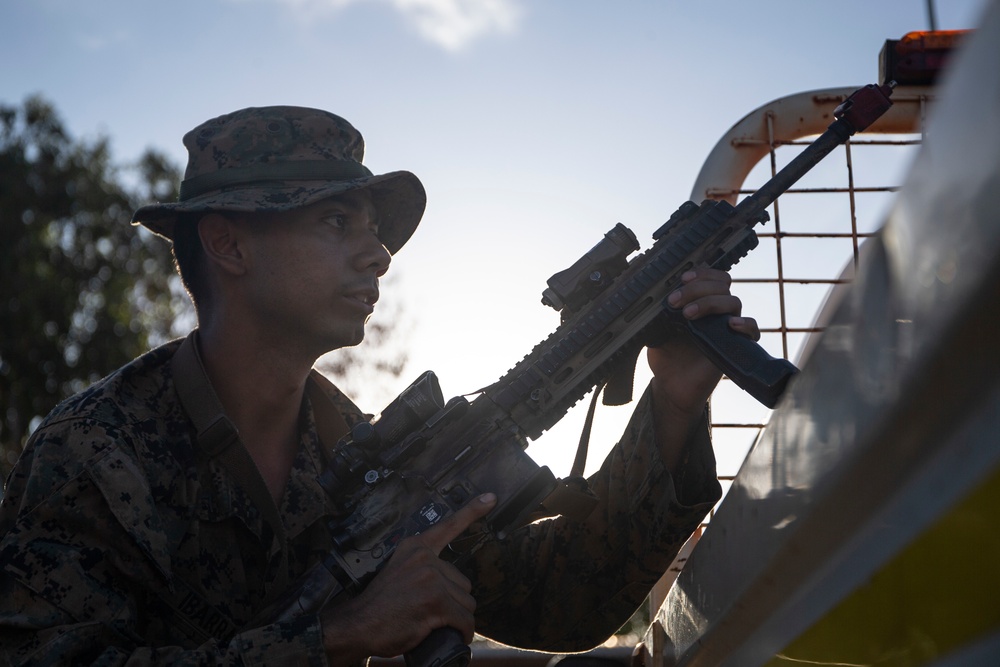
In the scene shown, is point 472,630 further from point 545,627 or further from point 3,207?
point 3,207

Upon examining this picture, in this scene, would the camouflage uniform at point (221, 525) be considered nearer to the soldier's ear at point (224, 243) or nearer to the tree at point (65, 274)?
the soldier's ear at point (224, 243)

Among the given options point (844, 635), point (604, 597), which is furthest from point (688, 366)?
point (844, 635)

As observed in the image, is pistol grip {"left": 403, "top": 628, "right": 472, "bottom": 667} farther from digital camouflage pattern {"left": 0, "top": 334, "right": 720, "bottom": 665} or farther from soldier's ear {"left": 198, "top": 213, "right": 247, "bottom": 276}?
soldier's ear {"left": 198, "top": 213, "right": 247, "bottom": 276}

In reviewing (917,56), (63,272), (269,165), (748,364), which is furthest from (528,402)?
(63,272)

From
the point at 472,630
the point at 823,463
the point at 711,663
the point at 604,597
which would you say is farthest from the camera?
the point at 604,597

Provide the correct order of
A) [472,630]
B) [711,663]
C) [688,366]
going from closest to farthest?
1. [711,663]
2. [472,630]
3. [688,366]

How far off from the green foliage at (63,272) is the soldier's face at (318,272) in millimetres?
17408

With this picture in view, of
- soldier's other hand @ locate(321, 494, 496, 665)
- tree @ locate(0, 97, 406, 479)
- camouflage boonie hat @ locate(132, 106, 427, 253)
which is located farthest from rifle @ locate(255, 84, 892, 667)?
tree @ locate(0, 97, 406, 479)

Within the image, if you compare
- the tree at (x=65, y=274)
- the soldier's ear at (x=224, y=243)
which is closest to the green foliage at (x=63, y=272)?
the tree at (x=65, y=274)

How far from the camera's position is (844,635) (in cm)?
79

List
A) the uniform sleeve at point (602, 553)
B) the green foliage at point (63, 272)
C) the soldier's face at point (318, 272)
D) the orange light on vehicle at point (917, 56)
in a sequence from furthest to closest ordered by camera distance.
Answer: the green foliage at point (63, 272) → the soldier's face at point (318, 272) → the uniform sleeve at point (602, 553) → the orange light on vehicle at point (917, 56)

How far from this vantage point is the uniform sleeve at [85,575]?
1.91m

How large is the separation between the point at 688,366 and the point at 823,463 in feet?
5.38

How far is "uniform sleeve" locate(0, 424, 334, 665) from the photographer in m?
1.91
